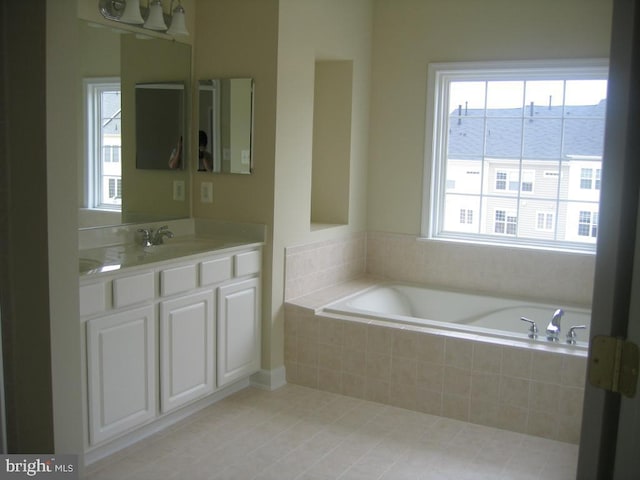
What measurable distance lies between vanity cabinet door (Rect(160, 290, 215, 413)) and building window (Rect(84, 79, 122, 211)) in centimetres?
73

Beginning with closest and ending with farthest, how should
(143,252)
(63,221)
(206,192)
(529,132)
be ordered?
(63,221) < (143,252) < (206,192) < (529,132)

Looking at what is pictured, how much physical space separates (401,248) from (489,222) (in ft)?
2.21

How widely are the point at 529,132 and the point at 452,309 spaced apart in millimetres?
1340

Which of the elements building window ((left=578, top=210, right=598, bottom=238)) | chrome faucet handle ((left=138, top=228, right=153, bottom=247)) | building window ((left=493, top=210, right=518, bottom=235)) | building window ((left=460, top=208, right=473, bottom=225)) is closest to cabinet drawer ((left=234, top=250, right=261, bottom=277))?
chrome faucet handle ((left=138, top=228, right=153, bottom=247))

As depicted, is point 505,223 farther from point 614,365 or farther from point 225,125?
point 614,365

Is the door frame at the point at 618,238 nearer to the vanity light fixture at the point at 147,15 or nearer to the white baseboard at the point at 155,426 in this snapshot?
the white baseboard at the point at 155,426

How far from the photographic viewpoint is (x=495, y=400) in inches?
134

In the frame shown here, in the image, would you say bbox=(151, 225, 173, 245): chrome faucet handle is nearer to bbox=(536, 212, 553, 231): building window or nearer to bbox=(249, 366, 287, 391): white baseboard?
bbox=(249, 366, 287, 391): white baseboard

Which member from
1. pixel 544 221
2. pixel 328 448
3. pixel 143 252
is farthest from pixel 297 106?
pixel 328 448

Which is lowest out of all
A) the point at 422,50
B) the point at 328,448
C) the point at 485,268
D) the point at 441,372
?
the point at 328,448

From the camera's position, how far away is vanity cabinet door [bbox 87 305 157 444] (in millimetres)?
2732

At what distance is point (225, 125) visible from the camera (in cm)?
385

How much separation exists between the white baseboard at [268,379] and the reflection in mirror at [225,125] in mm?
1234

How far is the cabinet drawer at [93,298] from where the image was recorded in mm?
2631
